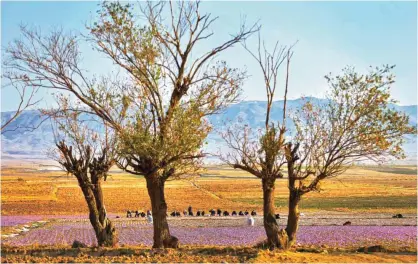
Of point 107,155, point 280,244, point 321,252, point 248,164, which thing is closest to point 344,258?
point 321,252

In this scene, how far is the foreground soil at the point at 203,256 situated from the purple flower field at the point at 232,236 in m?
6.94

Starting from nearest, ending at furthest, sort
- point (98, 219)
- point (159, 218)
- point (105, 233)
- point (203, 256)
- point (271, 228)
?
point (203, 256)
point (271, 228)
point (159, 218)
point (105, 233)
point (98, 219)

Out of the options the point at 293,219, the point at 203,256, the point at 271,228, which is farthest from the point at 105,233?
the point at 293,219

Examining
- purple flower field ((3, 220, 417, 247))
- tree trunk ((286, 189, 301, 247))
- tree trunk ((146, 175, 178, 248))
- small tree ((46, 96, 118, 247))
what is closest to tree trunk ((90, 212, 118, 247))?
small tree ((46, 96, 118, 247))

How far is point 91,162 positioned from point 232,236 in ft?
40.0

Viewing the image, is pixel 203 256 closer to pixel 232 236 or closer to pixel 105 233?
pixel 105 233

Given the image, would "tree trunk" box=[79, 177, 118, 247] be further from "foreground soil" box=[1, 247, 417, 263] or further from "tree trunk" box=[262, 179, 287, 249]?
"tree trunk" box=[262, 179, 287, 249]

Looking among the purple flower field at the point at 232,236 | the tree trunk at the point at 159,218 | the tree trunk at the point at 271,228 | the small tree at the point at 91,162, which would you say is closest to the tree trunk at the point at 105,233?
the small tree at the point at 91,162

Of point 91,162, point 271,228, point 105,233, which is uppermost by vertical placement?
point 91,162

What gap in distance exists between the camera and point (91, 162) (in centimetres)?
2909

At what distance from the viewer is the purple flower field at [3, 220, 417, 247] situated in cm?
3178

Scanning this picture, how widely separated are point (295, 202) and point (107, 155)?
34.6 feet

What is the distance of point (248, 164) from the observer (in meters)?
24.8

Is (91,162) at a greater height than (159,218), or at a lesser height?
greater
